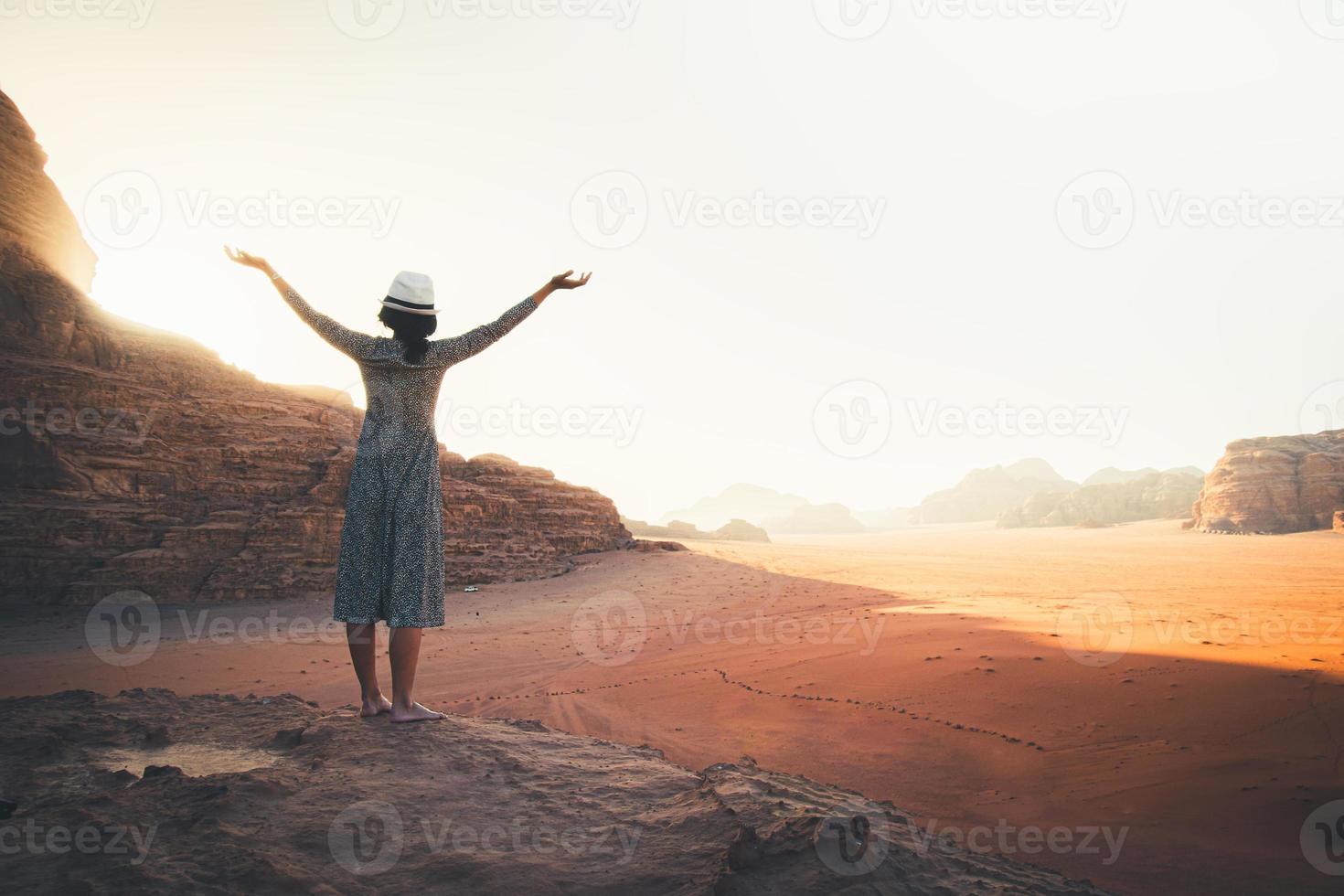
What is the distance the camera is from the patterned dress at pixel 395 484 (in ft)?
11.1

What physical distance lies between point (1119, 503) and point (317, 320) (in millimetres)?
76074

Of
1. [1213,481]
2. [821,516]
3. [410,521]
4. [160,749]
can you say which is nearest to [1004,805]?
[410,521]

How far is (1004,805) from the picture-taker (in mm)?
3029

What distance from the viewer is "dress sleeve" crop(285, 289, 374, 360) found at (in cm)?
360

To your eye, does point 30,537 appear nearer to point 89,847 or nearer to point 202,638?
point 202,638

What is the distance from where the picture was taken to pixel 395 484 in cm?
348

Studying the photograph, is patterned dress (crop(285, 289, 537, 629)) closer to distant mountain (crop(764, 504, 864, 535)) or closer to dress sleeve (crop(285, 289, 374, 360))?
dress sleeve (crop(285, 289, 374, 360))
